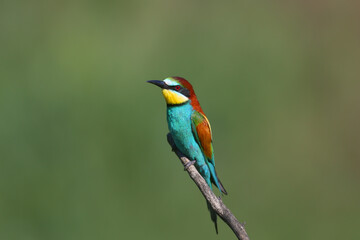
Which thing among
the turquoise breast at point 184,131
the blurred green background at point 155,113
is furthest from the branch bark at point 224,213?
the blurred green background at point 155,113

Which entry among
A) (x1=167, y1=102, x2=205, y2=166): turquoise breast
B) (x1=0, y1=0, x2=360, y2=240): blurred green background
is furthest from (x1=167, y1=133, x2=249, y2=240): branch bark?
(x1=0, y1=0, x2=360, y2=240): blurred green background

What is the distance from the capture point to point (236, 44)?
429 cm

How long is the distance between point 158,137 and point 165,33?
1.00 metres

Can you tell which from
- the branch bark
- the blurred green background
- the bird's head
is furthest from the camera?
the blurred green background

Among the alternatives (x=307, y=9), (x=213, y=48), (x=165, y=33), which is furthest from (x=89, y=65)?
(x=307, y=9)

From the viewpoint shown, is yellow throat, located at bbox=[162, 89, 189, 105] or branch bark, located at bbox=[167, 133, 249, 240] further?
yellow throat, located at bbox=[162, 89, 189, 105]

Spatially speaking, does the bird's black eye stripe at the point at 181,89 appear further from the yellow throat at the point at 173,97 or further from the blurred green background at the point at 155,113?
the blurred green background at the point at 155,113

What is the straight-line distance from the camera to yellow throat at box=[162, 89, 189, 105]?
286cm

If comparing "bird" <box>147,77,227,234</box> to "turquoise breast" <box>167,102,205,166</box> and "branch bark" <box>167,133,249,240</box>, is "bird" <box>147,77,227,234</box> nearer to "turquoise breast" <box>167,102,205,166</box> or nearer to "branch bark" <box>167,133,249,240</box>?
"turquoise breast" <box>167,102,205,166</box>

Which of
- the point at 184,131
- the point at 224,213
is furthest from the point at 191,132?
the point at 224,213

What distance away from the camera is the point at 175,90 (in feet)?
9.38

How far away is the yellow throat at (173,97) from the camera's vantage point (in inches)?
112

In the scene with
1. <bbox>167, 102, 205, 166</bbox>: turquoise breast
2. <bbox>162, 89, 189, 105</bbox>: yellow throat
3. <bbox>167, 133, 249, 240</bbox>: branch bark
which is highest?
<bbox>162, 89, 189, 105</bbox>: yellow throat

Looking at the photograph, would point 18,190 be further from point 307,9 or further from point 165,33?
point 307,9
